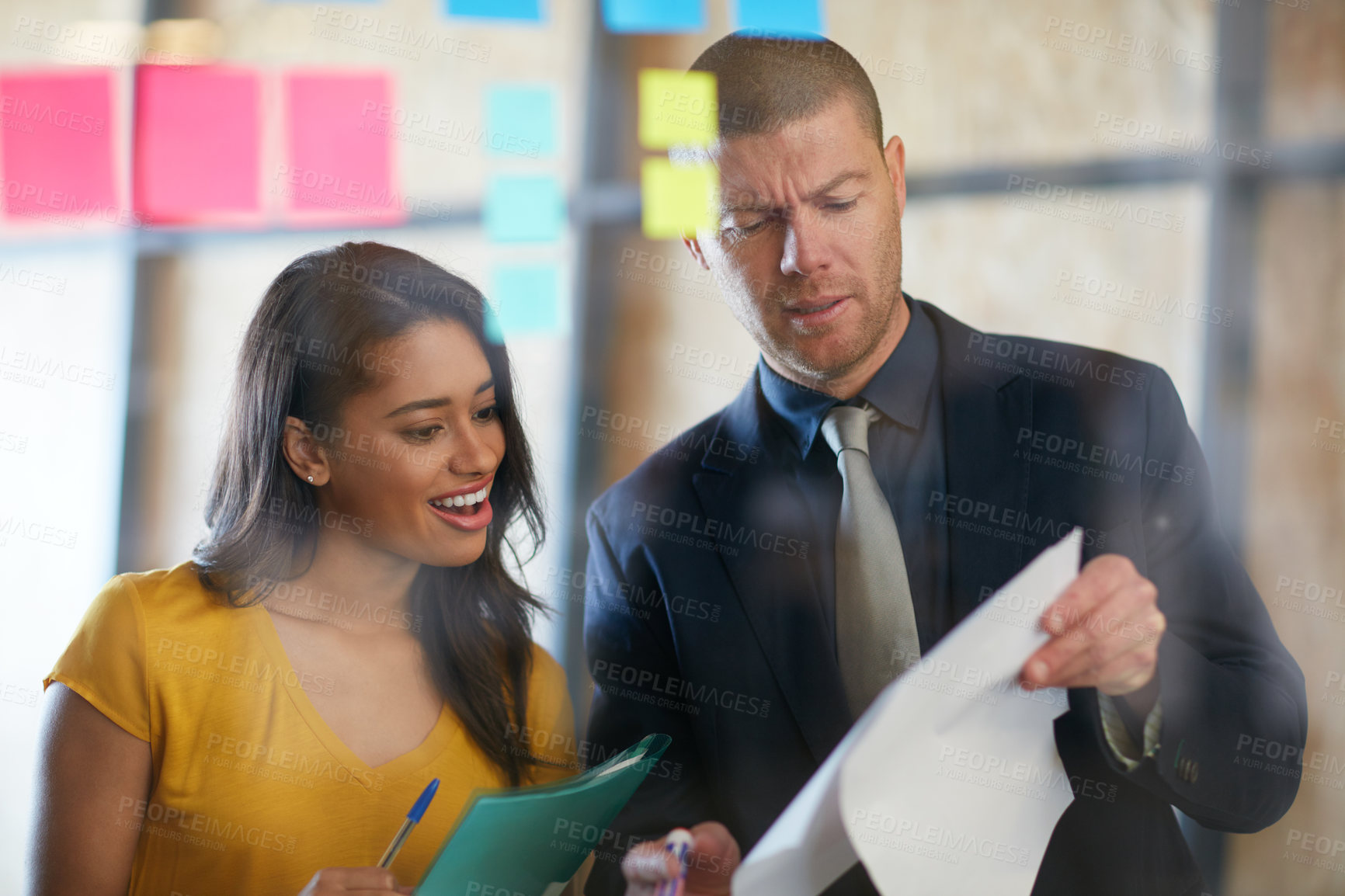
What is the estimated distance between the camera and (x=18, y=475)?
1540 millimetres

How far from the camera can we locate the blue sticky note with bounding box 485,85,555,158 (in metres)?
1.69

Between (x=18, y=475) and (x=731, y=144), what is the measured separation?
135 centimetres

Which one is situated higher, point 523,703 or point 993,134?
point 993,134

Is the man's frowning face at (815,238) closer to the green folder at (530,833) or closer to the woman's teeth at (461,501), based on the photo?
the woman's teeth at (461,501)

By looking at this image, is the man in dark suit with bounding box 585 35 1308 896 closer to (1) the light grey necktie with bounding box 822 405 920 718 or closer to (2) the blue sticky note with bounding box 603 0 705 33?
(1) the light grey necktie with bounding box 822 405 920 718

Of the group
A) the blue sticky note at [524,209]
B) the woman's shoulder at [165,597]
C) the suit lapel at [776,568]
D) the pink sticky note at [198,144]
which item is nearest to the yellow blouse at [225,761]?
the woman's shoulder at [165,597]

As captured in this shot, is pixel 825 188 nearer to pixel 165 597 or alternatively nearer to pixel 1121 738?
pixel 1121 738

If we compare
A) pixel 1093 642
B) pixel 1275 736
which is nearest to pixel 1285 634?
pixel 1275 736

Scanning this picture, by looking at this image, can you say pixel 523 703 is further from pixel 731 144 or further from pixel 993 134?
pixel 993 134

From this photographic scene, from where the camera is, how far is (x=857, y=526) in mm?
1050

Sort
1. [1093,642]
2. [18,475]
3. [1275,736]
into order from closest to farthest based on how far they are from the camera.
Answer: [1093,642] < [1275,736] < [18,475]

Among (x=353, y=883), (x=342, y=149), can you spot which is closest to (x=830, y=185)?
(x=353, y=883)

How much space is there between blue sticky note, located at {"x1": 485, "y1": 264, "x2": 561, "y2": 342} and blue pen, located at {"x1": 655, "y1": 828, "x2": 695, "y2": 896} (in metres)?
0.94

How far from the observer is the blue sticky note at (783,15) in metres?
1.30
